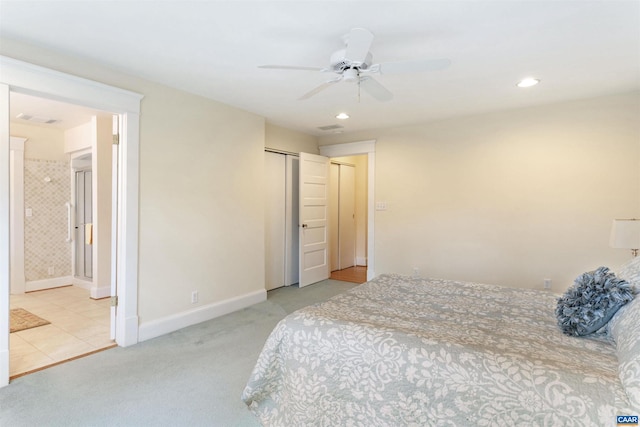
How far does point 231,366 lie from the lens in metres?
2.52

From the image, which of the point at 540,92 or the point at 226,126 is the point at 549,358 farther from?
the point at 226,126

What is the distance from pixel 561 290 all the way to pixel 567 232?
2.21 ft

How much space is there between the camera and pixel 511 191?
3.91 metres

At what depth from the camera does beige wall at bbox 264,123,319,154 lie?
182 inches

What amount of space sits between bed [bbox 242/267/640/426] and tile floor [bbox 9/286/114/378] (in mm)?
1974

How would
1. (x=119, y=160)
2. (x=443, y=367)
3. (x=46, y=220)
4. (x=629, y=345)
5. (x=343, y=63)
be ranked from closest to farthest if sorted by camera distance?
(x=629, y=345), (x=443, y=367), (x=343, y=63), (x=119, y=160), (x=46, y=220)

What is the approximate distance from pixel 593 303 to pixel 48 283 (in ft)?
21.3

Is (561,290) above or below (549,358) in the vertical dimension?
below

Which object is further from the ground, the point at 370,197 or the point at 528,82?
the point at 528,82

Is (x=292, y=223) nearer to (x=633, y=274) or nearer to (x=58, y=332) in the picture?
(x=58, y=332)

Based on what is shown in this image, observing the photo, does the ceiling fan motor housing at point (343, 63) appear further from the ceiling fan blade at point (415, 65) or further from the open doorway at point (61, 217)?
the open doorway at point (61, 217)

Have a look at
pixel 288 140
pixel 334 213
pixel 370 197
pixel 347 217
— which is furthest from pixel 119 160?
pixel 347 217

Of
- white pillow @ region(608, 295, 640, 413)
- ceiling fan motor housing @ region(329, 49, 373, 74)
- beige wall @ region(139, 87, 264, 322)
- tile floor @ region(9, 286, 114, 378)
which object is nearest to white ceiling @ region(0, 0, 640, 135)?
ceiling fan motor housing @ region(329, 49, 373, 74)

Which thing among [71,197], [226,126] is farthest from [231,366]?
[71,197]
